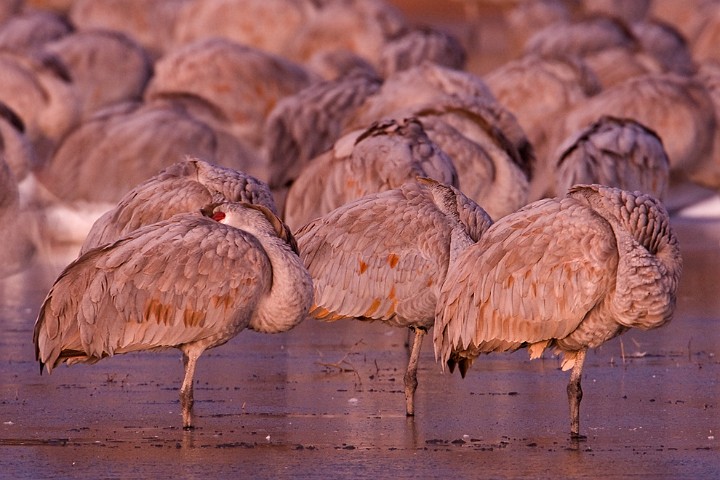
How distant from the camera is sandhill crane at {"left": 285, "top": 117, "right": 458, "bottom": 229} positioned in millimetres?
12266

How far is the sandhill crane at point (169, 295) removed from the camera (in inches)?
328

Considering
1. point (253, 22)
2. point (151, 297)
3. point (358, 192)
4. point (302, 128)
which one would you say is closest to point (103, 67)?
point (253, 22)

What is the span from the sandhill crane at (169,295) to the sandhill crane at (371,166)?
3.27 m

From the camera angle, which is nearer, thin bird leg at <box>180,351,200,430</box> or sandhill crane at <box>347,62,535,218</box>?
thin bird leg at <box>180,351,200,430</box>

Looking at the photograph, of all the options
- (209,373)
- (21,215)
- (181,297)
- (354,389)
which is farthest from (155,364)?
(21,215)

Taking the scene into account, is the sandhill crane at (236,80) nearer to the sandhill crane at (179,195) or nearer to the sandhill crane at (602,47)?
the sandhill crane at (602,47)

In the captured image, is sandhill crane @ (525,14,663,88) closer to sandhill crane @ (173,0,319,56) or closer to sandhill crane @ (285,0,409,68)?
sandhill crane @ (285,0,409,68)

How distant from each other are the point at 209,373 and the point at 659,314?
2784 mm

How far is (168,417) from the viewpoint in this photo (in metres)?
8.62

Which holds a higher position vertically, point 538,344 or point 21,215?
point 21,215

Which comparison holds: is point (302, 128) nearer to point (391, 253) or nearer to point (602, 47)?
point (391, 253)

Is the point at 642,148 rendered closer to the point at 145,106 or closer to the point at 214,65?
the point at 145,106

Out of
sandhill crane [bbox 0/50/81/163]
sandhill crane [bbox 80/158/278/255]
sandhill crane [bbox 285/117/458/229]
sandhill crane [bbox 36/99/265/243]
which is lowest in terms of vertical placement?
sandhill crane [bbox 80/158/278/255]

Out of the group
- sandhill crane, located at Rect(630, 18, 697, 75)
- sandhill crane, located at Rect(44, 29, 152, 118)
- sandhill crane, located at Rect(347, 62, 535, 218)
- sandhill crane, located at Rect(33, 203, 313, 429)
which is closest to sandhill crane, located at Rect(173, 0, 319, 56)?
sandhill crane, located at Rect(44, 29, 152, 118)
